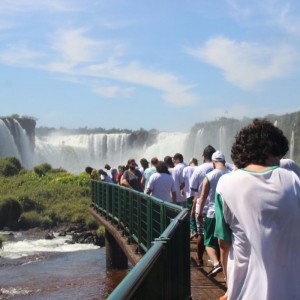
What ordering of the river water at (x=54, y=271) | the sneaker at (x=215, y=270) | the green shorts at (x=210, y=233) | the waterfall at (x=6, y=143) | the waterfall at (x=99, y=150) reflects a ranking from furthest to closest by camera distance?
the waterfall at (x=99, y=150) < the waterfall at (x=6, y=143) < the river water at (x=54, y=271) < the sneaker at (x=215, y=270) < the green shorts at (x=210, y=233)

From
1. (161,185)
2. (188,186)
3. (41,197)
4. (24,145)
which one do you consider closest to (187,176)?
(188,186)

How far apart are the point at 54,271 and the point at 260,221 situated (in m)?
17.7

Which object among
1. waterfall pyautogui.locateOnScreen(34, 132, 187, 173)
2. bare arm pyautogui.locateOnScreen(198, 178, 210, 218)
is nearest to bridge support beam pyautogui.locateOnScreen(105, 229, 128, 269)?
bare arm pyautogui.locateOnScreen(198, 178, 210, 218)

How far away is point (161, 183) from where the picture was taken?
1112cm

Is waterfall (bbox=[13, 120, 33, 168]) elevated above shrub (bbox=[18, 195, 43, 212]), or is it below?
above

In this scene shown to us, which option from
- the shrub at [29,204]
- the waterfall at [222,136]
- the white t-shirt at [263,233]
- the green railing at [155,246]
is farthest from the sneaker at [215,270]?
the waterfall at [222,136]

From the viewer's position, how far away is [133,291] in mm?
2992

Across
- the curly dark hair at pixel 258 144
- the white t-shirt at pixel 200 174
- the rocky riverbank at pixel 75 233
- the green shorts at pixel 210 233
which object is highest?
the curly dark hair at pixel 258 144

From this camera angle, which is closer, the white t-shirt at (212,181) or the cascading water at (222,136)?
the white t-shirt at (212,181)

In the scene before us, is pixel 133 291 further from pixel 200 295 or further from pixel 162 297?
pixel 200 295

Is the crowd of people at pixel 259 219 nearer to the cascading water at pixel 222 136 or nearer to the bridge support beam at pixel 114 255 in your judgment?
the bridge support beam at pixel 114 255

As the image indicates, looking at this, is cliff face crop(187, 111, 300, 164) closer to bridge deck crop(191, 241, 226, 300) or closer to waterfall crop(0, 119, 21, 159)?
waterfall crop(0, 119, 21, 159)

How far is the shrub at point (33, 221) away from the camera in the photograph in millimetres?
33750

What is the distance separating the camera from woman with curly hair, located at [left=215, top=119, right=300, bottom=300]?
3.26m
